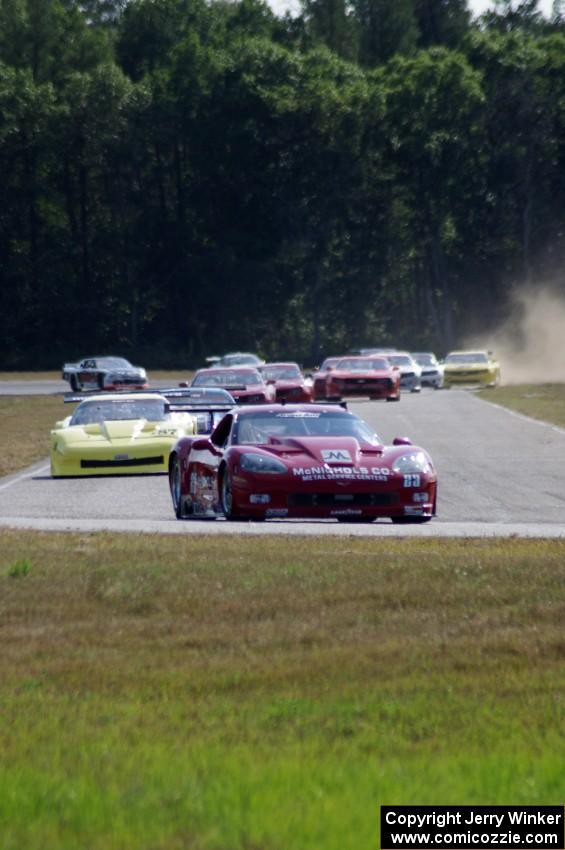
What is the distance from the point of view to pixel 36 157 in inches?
3531

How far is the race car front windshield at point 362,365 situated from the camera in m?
Result: 51.8

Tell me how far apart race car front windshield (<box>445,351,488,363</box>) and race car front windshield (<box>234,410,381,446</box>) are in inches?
1789

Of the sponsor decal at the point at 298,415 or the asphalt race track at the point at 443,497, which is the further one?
the sponsor decal at the point at 298,415

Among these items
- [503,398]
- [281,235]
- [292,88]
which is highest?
[292,88]

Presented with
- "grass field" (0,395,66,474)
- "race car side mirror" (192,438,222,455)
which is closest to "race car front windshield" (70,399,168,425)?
"grass field" (0,395,66,474)

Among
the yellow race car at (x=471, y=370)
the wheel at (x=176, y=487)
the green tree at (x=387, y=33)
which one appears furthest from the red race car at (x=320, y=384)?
the green tree at (x=387, y=33)

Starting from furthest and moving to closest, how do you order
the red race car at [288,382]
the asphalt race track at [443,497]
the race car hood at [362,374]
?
the race car hood at [362,374]
the red race car at [288,382]
the asphalt race track at [443,497]

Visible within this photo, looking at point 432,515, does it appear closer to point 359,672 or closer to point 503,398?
point 359,672

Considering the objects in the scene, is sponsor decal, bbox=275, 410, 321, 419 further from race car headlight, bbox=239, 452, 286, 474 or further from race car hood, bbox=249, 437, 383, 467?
race car headlight, bbox=239, 452, 286, 474

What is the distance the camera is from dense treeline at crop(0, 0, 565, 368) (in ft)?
293

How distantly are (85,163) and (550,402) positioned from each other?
49721mm

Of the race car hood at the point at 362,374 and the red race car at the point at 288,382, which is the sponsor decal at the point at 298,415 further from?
the race car hood at the point at 362,374

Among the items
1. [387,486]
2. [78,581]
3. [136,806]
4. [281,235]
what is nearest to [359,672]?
[136,806]

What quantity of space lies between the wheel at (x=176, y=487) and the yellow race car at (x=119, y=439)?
155 inches
